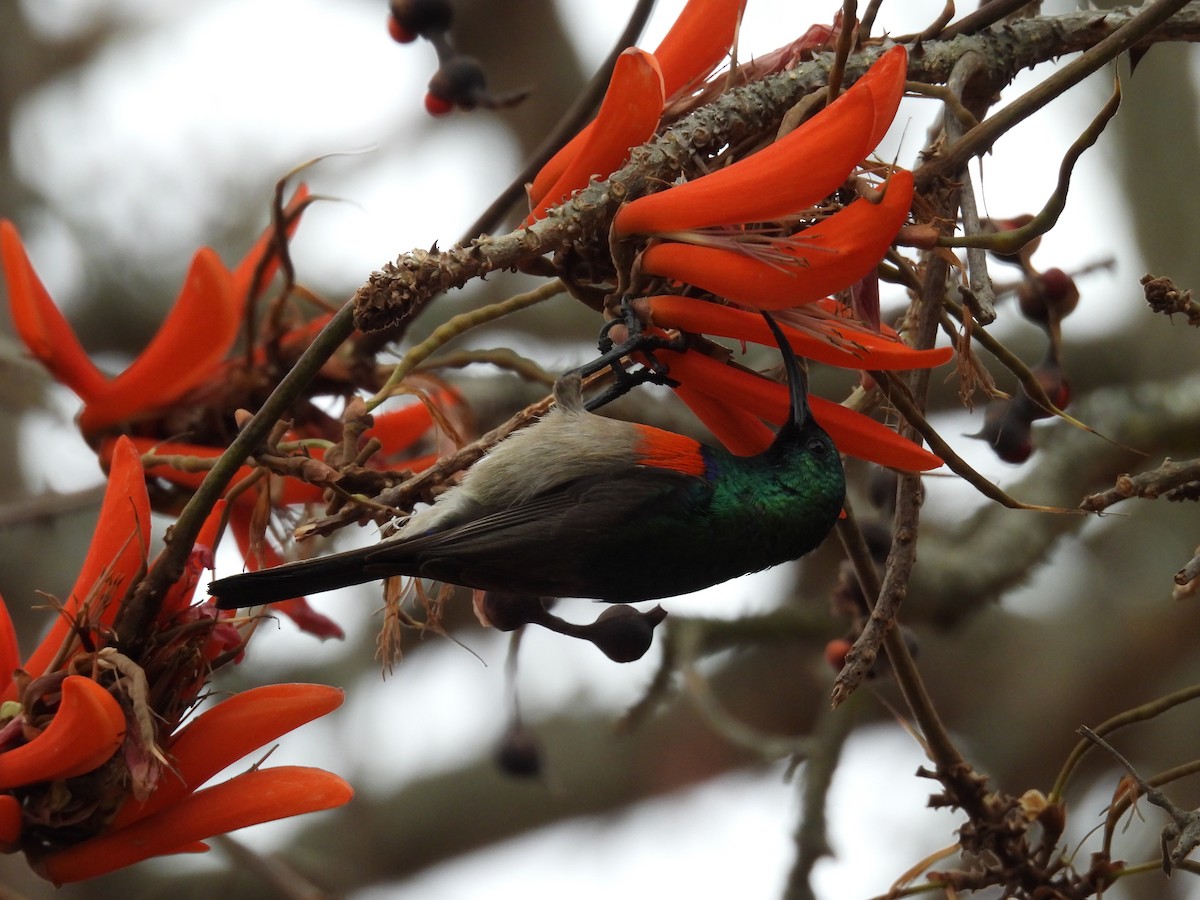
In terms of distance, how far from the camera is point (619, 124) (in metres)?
1.56

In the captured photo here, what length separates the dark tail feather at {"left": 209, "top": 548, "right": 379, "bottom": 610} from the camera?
174 centimetres

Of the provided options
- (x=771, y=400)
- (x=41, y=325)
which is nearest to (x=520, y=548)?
(x=771, y=400)

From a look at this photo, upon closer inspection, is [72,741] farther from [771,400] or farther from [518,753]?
[518,753]

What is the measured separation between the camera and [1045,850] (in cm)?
202

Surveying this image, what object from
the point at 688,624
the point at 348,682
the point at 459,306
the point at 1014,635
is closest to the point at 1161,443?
the point at 688,624

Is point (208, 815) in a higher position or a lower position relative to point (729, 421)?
lower

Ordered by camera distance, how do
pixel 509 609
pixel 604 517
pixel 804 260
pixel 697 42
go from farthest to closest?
pixel 604 517, pixel 509 609, pixel 697 42, pixel 804 260

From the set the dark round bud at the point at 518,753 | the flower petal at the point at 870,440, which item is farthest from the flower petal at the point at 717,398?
the dark round bud at the point at 518,753

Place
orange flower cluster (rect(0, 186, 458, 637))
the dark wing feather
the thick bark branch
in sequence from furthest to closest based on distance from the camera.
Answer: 1. orange flower cluster (rect(0, 186, 458, 637))
2. the dark wing feather
3. the thick bark branch

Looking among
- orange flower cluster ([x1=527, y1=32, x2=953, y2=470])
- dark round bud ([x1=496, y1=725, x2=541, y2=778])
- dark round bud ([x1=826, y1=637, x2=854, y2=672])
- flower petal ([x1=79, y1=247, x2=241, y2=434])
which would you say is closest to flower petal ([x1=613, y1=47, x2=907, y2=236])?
orange flower cluster ([x1=527, y1=32, x2=953, y2=470])

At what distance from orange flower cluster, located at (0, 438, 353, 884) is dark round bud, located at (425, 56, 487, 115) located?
3.61 feet

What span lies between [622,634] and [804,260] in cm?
62

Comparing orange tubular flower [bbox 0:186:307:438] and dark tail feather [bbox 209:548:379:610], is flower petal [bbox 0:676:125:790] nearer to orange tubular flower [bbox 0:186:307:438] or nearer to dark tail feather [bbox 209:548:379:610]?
dark tail feather [bbox 209:548:379:610]

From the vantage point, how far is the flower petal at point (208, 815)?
1627 millimetres
